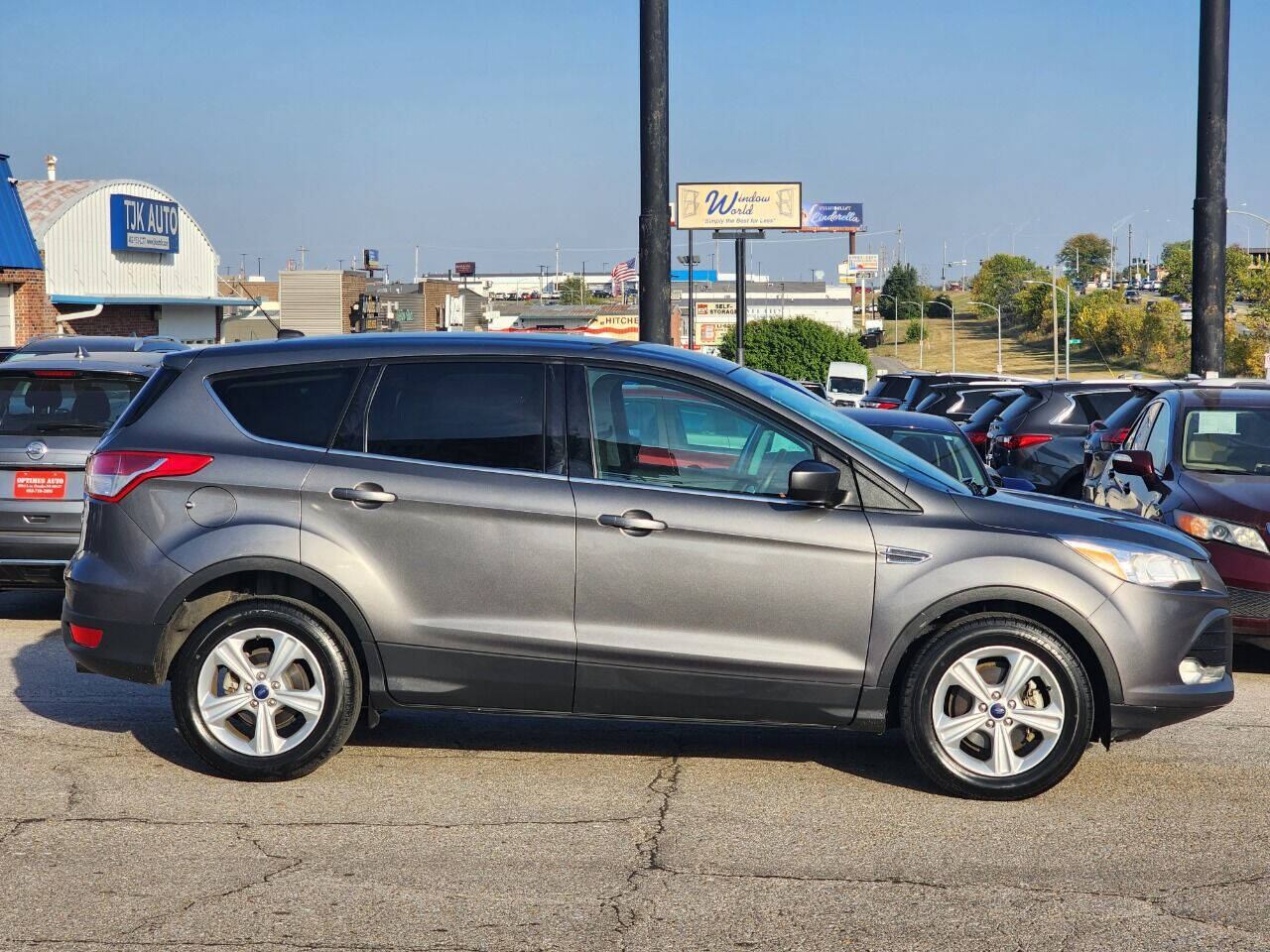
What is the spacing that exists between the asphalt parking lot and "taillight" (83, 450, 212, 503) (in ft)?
3.84

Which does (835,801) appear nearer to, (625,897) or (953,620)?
(953,620)

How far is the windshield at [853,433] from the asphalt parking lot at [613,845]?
1234 mm

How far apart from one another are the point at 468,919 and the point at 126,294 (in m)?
40.8

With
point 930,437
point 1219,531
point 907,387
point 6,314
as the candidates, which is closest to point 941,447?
point 930,437

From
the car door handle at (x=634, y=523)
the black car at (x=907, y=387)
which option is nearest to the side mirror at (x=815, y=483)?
the car door handle at (x=634, y=523)

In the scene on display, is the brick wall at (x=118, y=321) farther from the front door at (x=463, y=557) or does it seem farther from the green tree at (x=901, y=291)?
the green tree at (x=901, y=291)

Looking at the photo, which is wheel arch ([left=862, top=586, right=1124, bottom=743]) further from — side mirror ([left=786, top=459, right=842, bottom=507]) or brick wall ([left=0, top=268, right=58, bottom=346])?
brick wall ([left=0, top=268, right=58, bottom=346])

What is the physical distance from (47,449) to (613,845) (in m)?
5.61

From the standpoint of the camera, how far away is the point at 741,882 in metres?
4.93

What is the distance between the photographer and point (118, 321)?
42.5 meters

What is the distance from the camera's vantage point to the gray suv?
582cm

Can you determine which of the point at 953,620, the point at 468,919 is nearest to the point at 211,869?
the point at 468,919

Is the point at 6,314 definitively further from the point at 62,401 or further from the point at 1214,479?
the point at 1214,479

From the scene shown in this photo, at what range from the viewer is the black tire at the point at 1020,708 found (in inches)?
228
